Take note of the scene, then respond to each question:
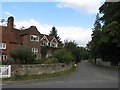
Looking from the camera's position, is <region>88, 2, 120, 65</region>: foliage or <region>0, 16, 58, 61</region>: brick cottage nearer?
<region>88, 2, 120, 65</region>: foliage

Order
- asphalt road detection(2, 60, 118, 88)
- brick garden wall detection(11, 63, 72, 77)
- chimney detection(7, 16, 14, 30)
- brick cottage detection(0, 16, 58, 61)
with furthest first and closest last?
chimney detection(7, 16, 14, 30), brick cottage detection(0, 16, 58, 61), brick garden wall detection(11, 63, 72, 77), asphalt road detection(2, 60, 118, 88)

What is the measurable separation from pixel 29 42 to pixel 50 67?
22681 millimetres

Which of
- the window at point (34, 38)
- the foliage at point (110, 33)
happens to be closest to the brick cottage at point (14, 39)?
the window at point (34, 38)

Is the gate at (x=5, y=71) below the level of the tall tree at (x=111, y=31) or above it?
below

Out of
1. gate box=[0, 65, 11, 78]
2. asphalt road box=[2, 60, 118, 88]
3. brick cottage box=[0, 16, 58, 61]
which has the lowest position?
asphalt road box=[2, 60, 118, 88]

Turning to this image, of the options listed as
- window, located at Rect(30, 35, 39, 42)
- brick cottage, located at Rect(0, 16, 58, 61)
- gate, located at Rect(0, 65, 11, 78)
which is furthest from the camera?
window, located at Rect(30, 35, 39, 42)

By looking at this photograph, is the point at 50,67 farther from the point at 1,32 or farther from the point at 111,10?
the point at 111,10

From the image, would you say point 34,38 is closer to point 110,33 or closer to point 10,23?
point 10,23

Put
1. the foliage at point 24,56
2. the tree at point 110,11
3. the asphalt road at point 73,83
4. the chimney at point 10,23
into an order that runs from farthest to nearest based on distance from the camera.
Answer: the chimney at point 10,23 < the tree at point 110,11 < the foliage at point 24,56 < the asphalt road at point 73,83

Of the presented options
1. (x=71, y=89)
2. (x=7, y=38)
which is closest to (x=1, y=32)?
(x=7, y=38)

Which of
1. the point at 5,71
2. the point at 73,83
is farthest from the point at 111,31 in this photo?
the point at 73,83

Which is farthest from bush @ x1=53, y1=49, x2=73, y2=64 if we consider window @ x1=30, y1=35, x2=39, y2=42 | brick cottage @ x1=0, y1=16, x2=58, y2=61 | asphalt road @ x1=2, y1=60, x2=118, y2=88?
window @ x1=30, y1=35, x2=39, y2=42

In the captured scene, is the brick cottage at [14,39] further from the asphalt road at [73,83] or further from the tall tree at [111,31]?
the asphalt road at [73,83]

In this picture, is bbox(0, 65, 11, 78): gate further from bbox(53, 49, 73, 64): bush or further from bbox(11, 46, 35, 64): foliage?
bbox(53, 49, 73, 64): bush
